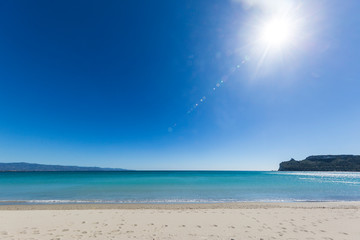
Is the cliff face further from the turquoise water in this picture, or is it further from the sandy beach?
the sandy beach

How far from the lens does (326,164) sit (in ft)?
443

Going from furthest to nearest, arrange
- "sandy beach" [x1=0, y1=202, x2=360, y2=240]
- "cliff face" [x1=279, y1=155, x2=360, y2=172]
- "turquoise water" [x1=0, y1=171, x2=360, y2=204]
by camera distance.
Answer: "cliff face" [x1=279, y1=155, x2=360, y2=172] → "turquoise water" [x1=0, y1=171, x2=360, y2=204] → "sandy beach" [x1=0, y1=202, x2=360, y2=240]

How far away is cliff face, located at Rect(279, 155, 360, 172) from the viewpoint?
399ft

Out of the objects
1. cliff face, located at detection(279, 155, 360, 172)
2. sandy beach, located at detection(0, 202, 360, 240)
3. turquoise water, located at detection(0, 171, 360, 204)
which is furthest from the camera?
cliff face, located at detection(279, 155, 360, 172)

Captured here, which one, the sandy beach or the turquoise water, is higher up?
the sandy beach

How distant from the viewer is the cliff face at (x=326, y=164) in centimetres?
12169

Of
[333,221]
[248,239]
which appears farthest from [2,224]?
[333,221]

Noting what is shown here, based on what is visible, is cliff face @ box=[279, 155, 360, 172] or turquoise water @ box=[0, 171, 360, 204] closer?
turquoise water @ box=[0, 171, 360, 204]

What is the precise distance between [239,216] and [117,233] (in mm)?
6373

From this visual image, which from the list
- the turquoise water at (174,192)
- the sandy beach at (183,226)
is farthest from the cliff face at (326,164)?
the sandy beach at (183,226)

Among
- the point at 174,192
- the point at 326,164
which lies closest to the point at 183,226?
the point at 174,192

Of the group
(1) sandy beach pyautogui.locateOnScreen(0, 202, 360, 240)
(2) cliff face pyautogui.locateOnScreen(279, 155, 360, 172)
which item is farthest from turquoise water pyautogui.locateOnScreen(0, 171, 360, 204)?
(2) cliff face pyautogui.locateOnScreen(279, 155, 360, 172)

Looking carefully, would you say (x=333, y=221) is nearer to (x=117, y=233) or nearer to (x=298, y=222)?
(x=298, y=222)

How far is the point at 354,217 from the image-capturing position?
9.74m
